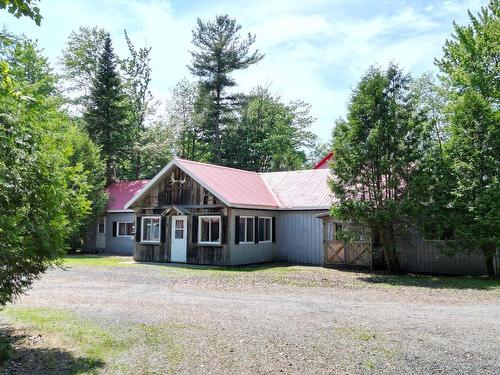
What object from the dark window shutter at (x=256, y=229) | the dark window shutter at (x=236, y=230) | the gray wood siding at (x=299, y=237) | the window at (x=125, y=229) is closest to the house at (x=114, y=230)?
the window at (x=125, y=229)

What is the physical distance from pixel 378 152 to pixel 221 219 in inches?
291

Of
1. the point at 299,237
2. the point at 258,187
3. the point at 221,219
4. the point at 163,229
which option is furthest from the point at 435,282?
the point at 163,229

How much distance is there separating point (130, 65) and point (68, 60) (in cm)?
606

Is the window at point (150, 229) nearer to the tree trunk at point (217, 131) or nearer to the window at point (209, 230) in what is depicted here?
the window at point (209, 230)

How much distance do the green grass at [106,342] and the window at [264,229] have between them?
13.2m

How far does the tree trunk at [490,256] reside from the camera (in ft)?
52.4

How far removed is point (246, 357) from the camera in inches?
250

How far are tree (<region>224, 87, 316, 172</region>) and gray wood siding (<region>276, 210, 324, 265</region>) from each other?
18.8 metres

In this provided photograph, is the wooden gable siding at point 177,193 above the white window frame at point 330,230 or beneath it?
above

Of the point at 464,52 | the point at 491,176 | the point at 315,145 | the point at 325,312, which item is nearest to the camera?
the point at 325,312

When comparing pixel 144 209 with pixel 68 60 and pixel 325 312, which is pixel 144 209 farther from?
pixel 68 60

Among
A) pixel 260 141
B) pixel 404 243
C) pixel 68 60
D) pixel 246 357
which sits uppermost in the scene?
pixel 68 60

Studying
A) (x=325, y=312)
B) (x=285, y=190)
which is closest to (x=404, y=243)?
(x=285, y=190)

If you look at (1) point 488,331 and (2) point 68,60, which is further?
(2) point 68,60
